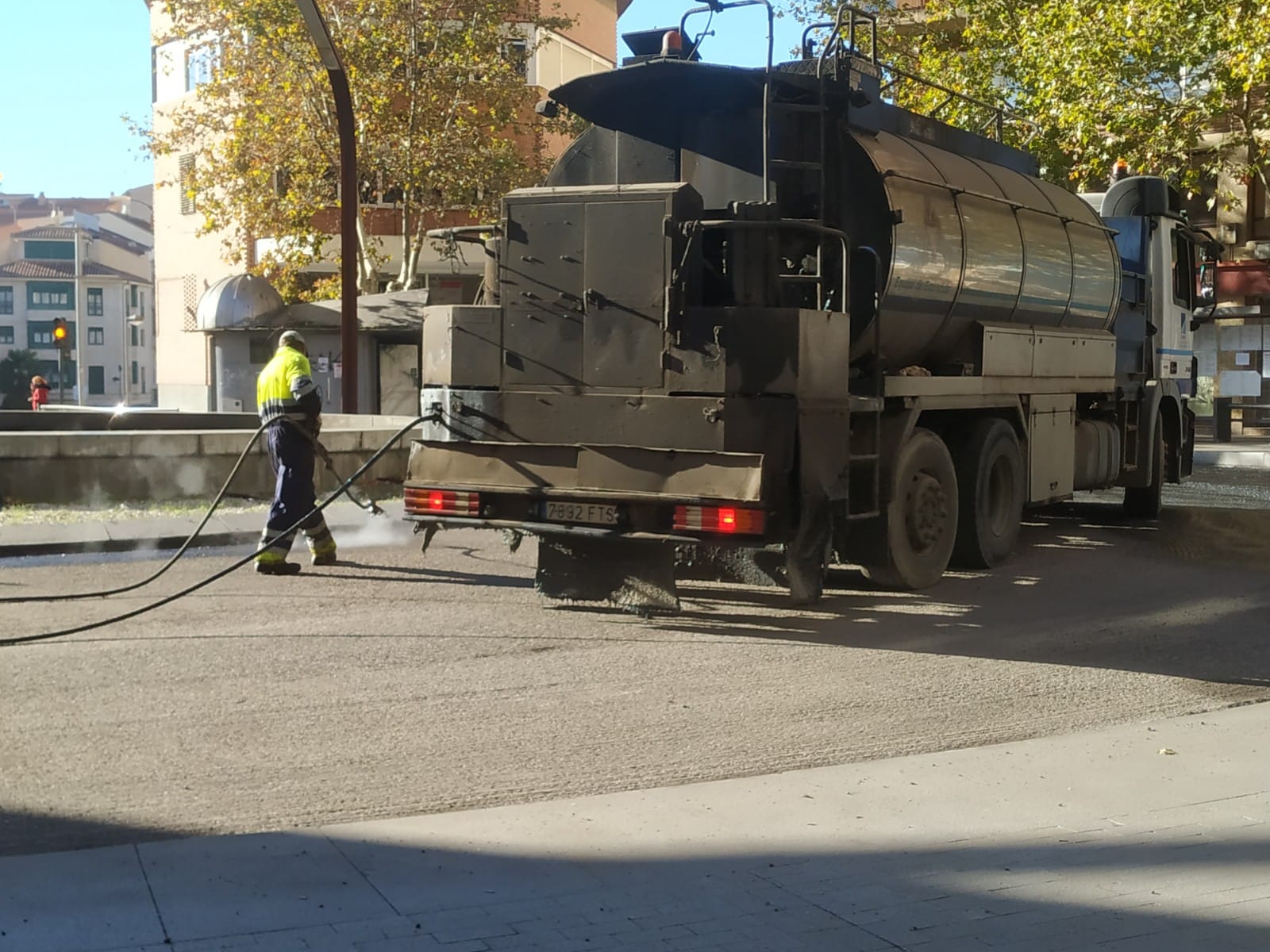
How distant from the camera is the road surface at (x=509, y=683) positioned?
5961mm

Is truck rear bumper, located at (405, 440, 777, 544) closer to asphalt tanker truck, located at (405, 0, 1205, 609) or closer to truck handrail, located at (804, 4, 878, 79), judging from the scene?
asphalt tanker truck, located at (405, 0, 1205, 609)

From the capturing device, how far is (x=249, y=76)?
32281 mm

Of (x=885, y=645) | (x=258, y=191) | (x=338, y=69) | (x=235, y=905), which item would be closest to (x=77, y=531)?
(x=338, y=69)

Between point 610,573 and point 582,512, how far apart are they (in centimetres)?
47

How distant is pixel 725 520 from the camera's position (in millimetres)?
8977

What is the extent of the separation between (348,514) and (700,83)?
6.96 m

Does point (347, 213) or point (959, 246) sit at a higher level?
point (347, 213)

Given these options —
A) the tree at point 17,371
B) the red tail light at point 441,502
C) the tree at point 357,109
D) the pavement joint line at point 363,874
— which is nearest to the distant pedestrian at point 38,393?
the tree at point 357,109

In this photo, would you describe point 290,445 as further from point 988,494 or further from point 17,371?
point 17,371

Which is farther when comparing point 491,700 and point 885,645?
point 885,645

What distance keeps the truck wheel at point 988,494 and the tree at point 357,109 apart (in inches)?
842

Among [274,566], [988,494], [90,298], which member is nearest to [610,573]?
[274,566]

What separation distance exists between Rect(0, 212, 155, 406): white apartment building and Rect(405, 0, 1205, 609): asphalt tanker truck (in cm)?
10495

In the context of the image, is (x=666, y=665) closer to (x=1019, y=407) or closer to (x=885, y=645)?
(x=885, y=645)
